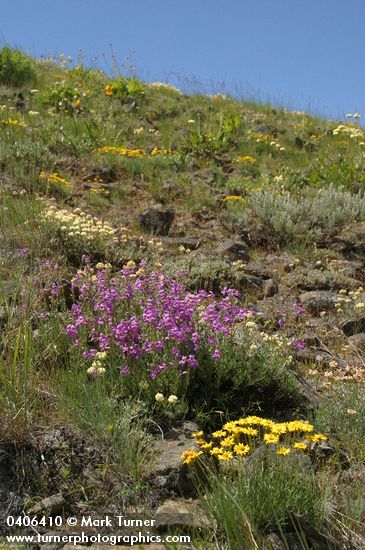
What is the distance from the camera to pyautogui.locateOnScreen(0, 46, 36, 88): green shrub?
11.8 meters

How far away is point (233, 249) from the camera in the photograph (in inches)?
266

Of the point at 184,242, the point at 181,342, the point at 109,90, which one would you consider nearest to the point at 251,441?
the point at 181,342

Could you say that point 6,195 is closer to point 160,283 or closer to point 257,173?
point 160,283

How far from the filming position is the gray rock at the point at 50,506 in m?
3.06

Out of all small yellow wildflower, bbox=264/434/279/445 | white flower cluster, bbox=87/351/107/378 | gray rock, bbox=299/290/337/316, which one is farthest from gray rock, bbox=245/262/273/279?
small yellow wildflower, bbox=264/434/279/445

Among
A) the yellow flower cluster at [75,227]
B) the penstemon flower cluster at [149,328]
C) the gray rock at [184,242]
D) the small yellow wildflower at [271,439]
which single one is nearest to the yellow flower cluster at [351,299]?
the penstemon flower cluster at [149,328]

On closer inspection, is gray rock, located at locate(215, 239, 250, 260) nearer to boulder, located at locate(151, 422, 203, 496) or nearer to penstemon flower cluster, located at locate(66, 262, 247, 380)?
penstemon flower cluster, located at locate(66, 262, 247, 380)

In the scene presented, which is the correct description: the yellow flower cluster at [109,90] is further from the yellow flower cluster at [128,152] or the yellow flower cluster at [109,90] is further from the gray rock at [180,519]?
the gray rock at [180,519]

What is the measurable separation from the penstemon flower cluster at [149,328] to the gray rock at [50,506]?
0.86 m

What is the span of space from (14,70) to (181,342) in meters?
9.43

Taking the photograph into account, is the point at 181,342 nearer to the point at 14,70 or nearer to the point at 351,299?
the point at 351,299

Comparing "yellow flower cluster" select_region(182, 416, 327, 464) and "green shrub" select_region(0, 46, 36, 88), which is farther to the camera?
"green shrub" select_region(0, 46, 36, 88)

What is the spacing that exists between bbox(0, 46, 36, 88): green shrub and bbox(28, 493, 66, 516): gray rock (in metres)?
9.95

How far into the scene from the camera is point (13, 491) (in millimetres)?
3178
